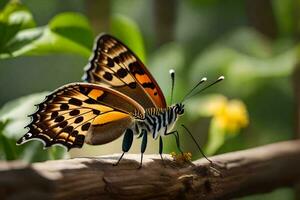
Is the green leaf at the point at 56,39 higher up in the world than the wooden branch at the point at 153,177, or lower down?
higher up

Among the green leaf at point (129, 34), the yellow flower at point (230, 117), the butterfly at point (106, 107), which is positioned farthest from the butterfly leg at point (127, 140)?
the yellow flower at point (230, 117)

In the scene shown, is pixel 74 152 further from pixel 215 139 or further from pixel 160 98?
pixel 160 98

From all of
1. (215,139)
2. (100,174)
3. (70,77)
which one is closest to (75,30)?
(215,139)

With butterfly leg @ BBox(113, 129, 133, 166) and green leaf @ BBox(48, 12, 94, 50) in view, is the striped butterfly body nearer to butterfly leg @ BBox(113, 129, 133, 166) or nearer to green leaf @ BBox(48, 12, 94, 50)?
butterfly leg @ BBox(113, 129, 133, 166)

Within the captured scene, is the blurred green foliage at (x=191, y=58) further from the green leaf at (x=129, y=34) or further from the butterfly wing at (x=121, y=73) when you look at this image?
the butterfly wing at (x=121, y=73)

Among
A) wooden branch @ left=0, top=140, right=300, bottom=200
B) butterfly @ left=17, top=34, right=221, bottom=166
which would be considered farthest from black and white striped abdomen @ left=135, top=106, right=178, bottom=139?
wooden branch @ left=0, top=140, right=300, bottom=200

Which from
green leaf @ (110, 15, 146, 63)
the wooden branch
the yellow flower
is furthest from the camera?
the yellow flower

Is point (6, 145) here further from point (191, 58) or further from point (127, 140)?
point (191, 58)
